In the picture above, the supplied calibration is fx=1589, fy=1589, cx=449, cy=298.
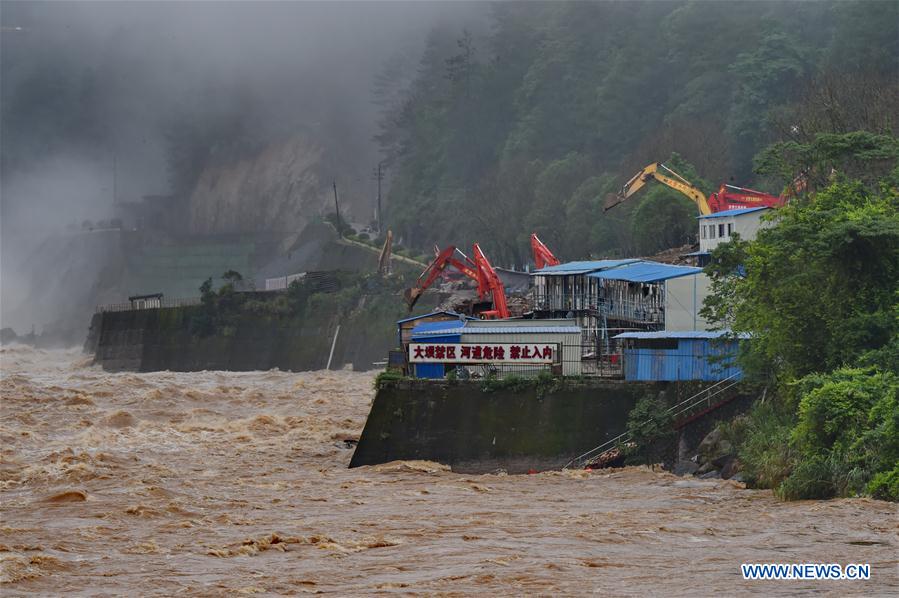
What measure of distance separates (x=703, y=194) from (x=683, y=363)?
51567 mm

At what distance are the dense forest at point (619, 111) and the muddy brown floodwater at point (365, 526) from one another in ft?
109

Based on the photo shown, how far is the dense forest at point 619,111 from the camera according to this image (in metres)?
108

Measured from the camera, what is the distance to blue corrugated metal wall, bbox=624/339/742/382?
2036 inches

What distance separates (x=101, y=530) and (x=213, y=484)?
30.4ft

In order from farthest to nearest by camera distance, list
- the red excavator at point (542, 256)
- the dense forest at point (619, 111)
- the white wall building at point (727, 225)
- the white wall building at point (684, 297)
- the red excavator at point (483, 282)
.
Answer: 1. the dense forest at point (619, 111)
2. the red excavator at point (542, 256)
3. the white wall building at point (727, 225)
4. the red excavator at point (483, 282)
5. the white wall building at point (684, 297)

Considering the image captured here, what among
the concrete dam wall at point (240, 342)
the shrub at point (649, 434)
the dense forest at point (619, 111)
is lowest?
the shrub at point (649, 434)

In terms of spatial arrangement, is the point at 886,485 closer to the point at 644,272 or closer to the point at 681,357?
the point at 681,357

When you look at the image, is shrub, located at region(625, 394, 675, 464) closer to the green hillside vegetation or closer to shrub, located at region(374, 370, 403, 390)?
the green hillside vegetation

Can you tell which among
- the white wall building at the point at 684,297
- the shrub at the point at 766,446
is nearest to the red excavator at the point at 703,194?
the white wall building at the point at 684,297

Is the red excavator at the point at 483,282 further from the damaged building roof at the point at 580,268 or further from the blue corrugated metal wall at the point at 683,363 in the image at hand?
the blue corrugated metal wall at the point at 683,363

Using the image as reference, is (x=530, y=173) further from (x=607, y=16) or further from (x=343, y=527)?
(x=343, y=527)

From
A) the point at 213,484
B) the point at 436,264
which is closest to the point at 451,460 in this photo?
the point at 213,484

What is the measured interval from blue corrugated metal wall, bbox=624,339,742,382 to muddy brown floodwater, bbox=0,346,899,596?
430 cm

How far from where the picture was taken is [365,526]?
39000mm
